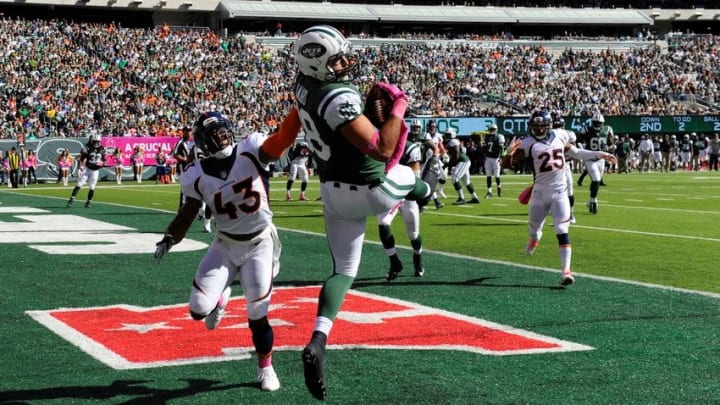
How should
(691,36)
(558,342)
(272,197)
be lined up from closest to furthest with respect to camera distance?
1. (558,342)
2. (272,197)
3. (691,36)

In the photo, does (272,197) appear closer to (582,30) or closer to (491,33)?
(491,33)

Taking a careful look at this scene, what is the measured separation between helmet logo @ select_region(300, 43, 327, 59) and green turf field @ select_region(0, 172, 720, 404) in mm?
1913

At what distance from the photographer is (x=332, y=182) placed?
5023 mm

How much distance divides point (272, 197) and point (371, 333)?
1801cm

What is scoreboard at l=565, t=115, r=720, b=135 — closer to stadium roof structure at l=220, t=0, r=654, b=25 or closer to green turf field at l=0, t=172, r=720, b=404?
stadium roof structure at l=220, t=0, r=654, b=25

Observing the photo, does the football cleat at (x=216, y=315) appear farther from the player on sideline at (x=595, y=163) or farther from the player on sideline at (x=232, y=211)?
the player on sideline at (x=595, y=163)

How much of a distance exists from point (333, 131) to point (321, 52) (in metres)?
0.46

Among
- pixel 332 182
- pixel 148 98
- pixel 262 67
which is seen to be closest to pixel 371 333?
pixel 332 182

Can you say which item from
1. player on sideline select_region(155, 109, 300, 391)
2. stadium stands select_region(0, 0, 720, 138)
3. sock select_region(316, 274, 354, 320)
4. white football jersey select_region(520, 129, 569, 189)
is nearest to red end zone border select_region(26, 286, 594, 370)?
player on sideline select_region(155, 109, 300, 391)

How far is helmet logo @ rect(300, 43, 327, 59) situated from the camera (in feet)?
16.2

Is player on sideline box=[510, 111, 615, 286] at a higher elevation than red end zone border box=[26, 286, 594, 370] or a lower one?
higher

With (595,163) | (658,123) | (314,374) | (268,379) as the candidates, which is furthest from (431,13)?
(314,374)

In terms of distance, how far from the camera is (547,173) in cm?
974

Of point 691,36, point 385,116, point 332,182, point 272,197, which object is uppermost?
point 691,36
